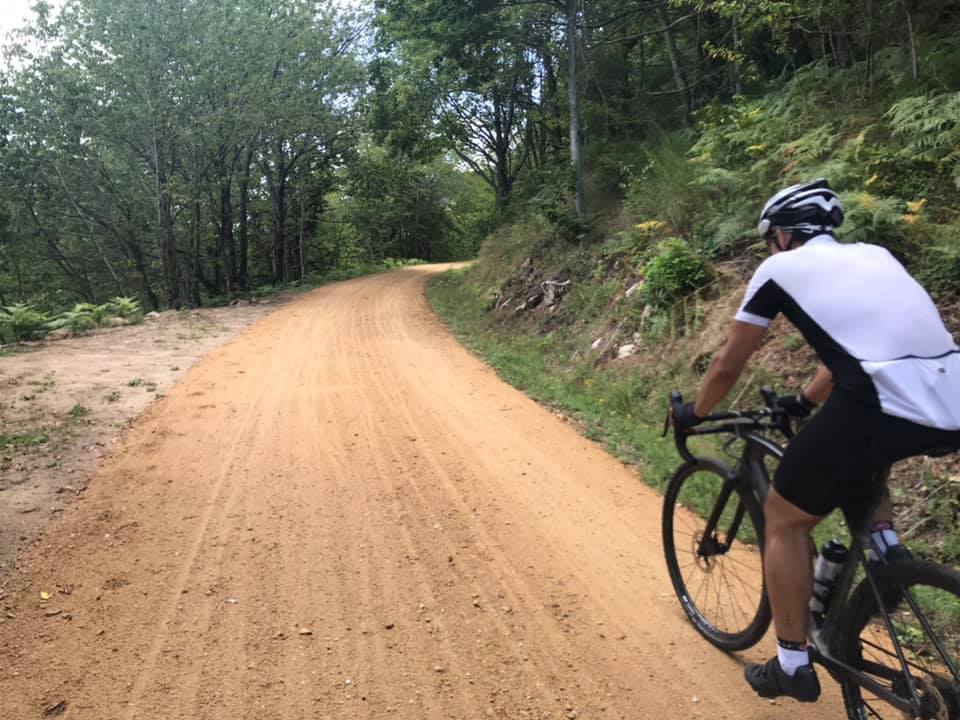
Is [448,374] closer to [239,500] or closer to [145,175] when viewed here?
[239,500]

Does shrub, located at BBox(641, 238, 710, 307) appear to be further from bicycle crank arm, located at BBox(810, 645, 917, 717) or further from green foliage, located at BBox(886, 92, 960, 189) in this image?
bicycle crank arm, located at BBox(810, 645, 917, 717)

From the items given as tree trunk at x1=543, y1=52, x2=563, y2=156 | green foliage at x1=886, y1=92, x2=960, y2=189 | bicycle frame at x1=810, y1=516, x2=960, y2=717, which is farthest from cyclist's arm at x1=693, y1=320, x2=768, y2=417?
tree trunk at x1=543, y1=52, x2=563, y2=156

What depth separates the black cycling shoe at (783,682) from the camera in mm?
2395

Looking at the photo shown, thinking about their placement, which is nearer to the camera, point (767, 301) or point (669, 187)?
point (767, 301)

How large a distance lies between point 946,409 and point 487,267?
16.1m

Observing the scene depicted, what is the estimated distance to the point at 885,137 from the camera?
7367 millimetres

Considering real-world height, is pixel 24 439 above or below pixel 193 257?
below

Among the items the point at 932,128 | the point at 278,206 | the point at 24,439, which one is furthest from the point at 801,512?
the point at 278,206

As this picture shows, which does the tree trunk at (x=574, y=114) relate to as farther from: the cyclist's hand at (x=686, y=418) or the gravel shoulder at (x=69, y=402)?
the cyclist's hand at (x=686, y=418)

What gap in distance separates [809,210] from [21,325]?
1430 cm

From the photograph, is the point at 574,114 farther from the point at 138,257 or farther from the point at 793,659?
the point at 138,257

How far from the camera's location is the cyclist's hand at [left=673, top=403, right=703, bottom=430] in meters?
2.70

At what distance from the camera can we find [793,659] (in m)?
2.42

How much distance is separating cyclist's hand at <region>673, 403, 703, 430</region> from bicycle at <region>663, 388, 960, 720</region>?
0.03m
